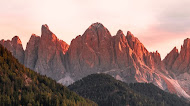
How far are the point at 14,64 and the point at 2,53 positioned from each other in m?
5.93

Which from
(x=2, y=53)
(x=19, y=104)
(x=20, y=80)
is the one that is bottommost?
(x=19, y=104)

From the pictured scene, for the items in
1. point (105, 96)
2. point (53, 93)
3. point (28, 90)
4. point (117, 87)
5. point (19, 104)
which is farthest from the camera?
point (117, 87)

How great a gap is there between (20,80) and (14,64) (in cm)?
1167

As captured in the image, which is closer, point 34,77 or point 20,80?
point 20,80

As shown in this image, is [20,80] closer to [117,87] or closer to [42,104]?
[42,104]

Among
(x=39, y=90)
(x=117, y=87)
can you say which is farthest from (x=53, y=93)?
(x=117, y=87)

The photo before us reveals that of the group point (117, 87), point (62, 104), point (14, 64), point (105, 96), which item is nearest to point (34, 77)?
point (14, 64)

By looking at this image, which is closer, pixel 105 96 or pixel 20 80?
pixel 20 80

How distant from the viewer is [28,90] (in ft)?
415

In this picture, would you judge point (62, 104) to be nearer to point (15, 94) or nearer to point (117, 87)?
point (15, 94)

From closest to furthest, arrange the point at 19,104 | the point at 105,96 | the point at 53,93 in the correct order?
the point at 19,104 → the point at 53,93 → the point at 105,96

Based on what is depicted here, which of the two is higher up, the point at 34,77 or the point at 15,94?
the point at 34,77

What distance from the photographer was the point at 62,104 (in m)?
127

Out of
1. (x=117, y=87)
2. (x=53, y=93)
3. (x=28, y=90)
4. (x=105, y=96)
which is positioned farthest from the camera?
(x=117, y=87)
